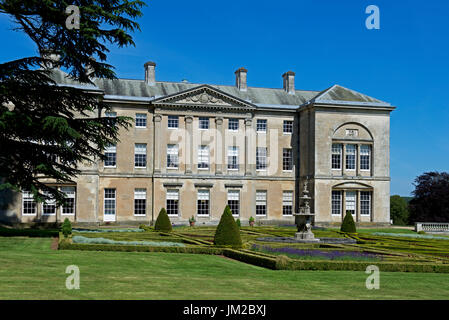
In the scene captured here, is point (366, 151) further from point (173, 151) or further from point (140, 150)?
point (140, 150)

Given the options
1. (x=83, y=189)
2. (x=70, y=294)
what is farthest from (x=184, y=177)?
(x=70, y=294)

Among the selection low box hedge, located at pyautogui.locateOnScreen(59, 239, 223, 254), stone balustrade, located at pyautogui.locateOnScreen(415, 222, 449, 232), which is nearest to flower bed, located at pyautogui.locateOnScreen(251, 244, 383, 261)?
low box hedge, located at pyautogui.locateOnScreen(59, 239, 223, 254)

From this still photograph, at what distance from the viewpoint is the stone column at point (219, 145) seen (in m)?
42.9

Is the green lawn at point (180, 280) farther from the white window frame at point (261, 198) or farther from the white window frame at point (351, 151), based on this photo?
the white window frame at point (351, 151)

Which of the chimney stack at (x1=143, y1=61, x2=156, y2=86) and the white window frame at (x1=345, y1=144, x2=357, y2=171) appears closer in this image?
the white window frame at (x1=345, y1=144, x2=357, y2=171)

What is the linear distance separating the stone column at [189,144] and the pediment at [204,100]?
126 cm

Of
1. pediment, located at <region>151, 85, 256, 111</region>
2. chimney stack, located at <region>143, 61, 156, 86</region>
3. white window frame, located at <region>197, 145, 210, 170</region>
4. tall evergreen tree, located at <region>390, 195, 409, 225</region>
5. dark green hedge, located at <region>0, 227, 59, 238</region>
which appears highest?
chimney stack, located at <region>143, 61, 156, 86</region>

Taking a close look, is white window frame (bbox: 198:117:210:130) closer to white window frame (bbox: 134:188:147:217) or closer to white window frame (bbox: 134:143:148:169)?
Answer: white window frame (bbox: 134:143:148:169)

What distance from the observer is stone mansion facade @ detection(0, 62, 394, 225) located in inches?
1634

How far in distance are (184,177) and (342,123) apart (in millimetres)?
13443

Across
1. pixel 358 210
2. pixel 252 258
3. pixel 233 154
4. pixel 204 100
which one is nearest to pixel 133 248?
pixel 252 258

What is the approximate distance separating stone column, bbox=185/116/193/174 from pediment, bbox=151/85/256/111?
1.26 m

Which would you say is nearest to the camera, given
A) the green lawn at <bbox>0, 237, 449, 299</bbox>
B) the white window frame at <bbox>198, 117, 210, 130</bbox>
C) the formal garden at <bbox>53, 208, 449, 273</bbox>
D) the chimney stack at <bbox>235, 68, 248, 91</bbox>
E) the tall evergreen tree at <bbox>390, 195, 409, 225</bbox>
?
the green lawn at <bbox>0, 237, 449, 299</bbox>

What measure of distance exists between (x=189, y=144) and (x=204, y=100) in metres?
3.72
